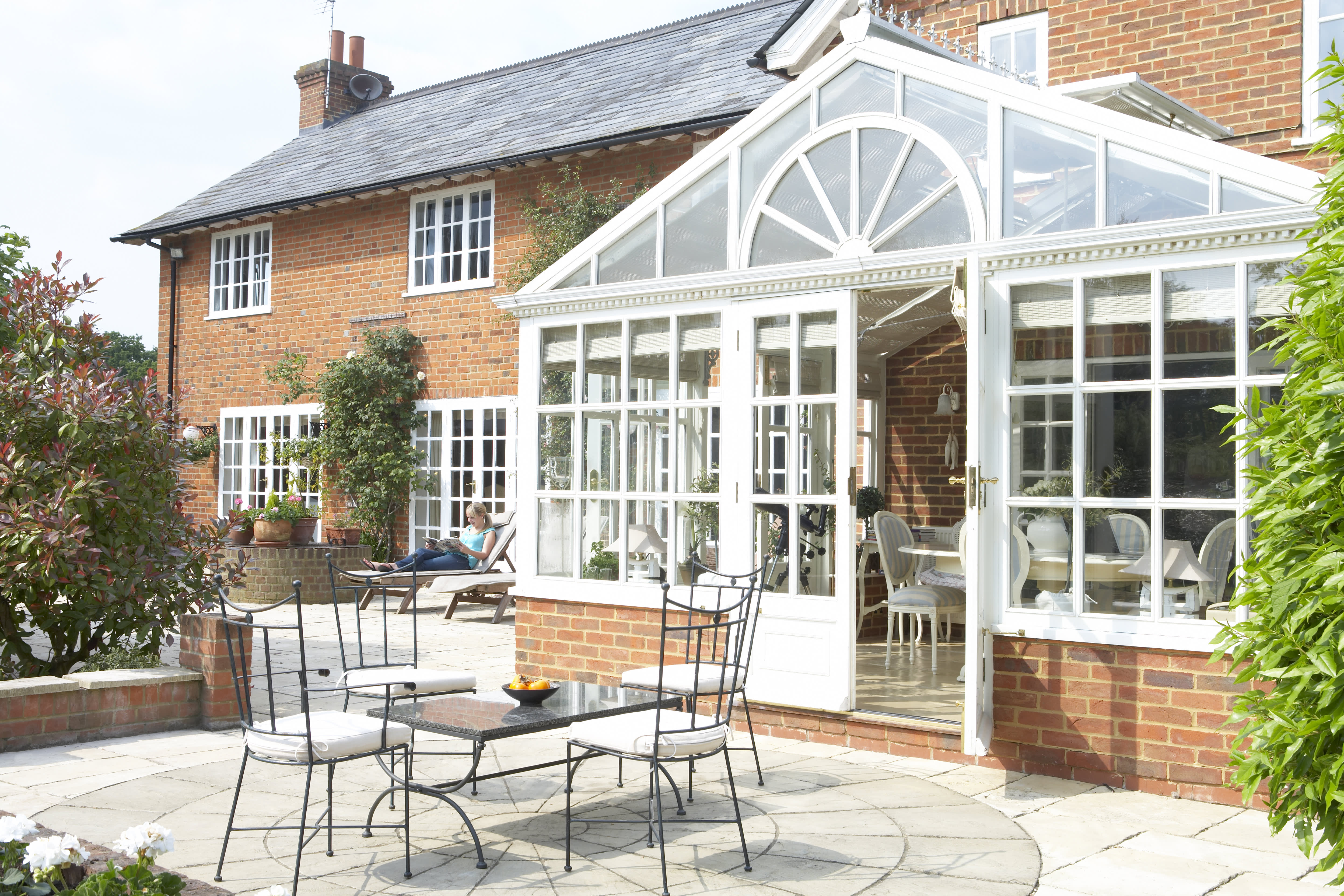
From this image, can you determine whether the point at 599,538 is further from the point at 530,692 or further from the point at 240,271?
the point at 240,271

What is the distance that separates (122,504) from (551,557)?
97.9 inches

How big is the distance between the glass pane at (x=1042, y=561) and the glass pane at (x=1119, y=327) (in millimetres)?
→ 686

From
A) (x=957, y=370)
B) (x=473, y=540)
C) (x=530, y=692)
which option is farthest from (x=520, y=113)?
(x=530, y=692)

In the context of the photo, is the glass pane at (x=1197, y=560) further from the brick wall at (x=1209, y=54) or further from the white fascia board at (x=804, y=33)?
the white fascia board at (x=804, y=33)

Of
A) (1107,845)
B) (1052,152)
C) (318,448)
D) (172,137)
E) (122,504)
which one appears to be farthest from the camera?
(172,137)

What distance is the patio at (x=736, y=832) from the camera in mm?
3881

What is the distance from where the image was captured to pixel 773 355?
248 inches

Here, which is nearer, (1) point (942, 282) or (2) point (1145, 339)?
(2) point (1145, 339)

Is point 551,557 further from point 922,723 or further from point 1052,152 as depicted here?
point 1052,152

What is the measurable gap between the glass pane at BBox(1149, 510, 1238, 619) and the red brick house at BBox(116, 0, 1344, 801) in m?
0.01

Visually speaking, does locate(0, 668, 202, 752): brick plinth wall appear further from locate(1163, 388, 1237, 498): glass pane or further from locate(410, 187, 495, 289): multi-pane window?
locate(410, 187, 495, 289): multi-pane window

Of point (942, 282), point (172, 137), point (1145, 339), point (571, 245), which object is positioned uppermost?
point (172, 137)

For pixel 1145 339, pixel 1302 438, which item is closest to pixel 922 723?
pixel 1145 339

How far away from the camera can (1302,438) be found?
113 inches
